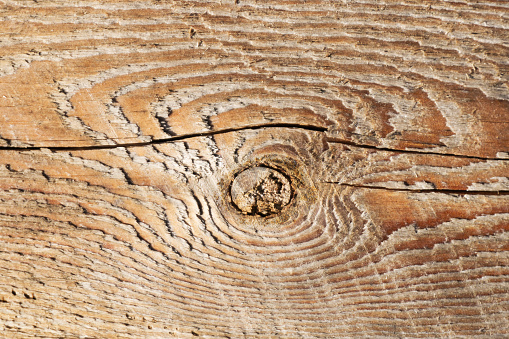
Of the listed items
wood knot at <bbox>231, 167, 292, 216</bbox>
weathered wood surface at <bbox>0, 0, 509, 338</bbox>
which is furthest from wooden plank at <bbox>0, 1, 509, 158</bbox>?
wood knot at <bbox>231, 167, 292, 216</bbox>

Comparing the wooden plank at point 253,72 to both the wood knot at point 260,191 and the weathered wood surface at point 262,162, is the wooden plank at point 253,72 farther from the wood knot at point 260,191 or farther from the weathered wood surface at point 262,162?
the wood knot at point 260,191

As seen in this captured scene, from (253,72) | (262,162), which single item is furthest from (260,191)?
(253,72)

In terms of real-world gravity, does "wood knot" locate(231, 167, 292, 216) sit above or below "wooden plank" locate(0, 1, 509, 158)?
below

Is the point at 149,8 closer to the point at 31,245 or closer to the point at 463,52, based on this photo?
the point at 31,245

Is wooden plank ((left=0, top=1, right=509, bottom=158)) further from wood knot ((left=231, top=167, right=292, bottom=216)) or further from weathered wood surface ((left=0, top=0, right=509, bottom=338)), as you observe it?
wood knot ((left=231, top=167, right=292, bottom=216))

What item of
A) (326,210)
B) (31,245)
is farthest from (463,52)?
(31,245)

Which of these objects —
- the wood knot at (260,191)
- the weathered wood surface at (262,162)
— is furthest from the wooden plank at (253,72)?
the wood knot at (260,191)
